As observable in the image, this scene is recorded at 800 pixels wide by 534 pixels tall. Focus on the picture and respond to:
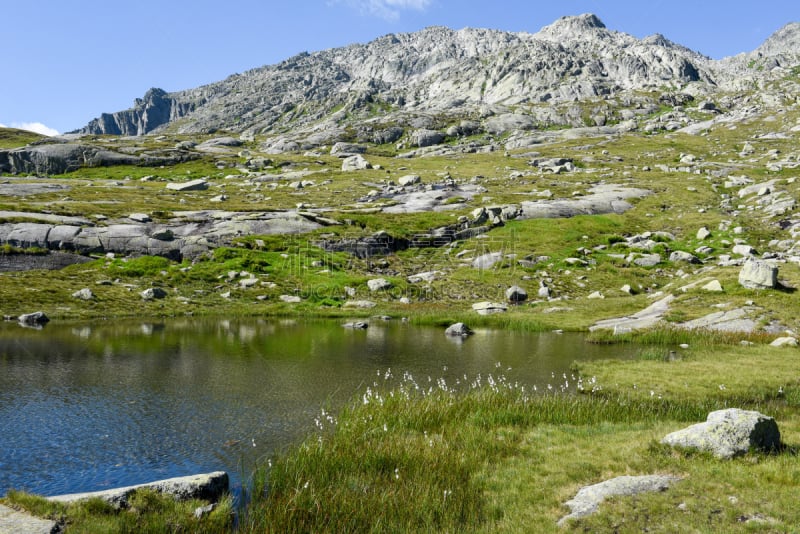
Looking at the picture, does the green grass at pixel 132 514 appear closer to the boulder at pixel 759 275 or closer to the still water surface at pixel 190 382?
the still water surface at pixel 190 382

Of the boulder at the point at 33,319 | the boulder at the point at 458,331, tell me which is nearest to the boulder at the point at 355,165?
the boulder at the point at 33,319

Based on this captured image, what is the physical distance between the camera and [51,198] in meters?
96.7

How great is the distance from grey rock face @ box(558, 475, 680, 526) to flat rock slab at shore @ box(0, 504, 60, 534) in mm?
10937

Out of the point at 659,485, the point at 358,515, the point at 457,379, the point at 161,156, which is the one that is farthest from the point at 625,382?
the point at 161,156

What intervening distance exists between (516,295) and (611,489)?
48638 mm

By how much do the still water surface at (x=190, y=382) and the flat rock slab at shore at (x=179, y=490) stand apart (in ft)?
4.51

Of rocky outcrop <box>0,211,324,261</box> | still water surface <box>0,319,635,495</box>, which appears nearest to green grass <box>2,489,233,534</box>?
still water surface <box>0,319,635,495</box>

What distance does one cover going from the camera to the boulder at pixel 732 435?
1248 cm

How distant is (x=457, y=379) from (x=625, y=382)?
30.5 feet

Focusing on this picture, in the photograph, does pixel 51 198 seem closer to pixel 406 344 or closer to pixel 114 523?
pixel 406 344

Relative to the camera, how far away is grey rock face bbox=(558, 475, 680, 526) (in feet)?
34.8

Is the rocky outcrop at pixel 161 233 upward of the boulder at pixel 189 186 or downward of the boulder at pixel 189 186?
downward

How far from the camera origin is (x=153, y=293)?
5522 centimetres

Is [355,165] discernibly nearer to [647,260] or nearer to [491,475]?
[647,260]
